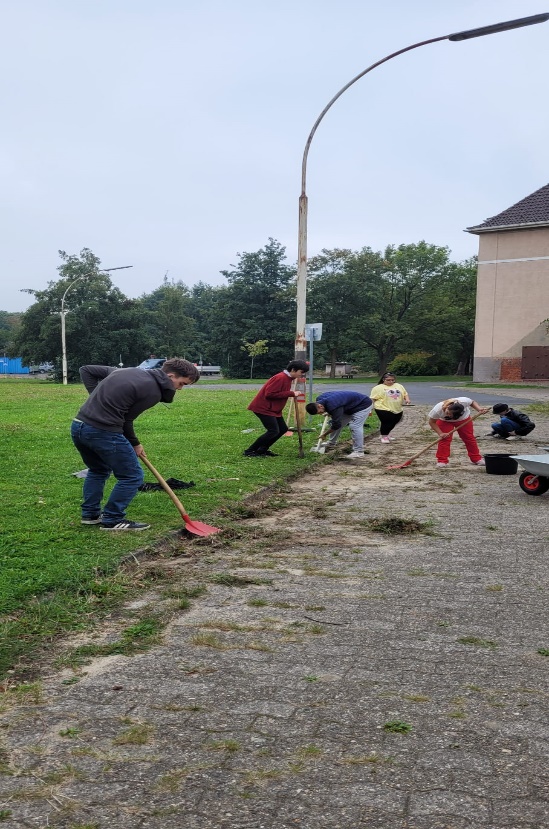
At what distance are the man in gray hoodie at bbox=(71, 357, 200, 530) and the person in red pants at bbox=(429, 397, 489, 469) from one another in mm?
5175

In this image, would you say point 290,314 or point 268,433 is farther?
point 290,314

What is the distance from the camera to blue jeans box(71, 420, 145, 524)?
625 cm

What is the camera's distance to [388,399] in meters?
13.7

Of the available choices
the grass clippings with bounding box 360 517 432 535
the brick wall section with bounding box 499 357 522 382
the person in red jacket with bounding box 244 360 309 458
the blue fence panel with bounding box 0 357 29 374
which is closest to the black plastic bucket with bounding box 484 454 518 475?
the person in red jacket with bounding box 244 360 309 458

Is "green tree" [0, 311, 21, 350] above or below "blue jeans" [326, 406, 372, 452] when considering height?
above

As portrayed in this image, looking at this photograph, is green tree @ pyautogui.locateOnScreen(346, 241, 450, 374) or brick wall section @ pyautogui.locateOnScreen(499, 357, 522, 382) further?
green tree @ pyautogui.locateOnScreen(346, 241, 450, 374)

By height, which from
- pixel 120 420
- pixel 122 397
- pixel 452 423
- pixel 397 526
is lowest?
pixel 397 526

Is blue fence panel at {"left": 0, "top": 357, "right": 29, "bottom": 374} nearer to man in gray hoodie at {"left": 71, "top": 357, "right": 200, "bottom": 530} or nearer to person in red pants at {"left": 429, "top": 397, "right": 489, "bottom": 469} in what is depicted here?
person in red pants at {"left": 429, "top": 397, "right": 489, "bottom": 469}

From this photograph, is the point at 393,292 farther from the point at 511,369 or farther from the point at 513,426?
the point at 513,426

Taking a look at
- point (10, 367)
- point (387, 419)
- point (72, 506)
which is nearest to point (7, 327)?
point (10, 367)

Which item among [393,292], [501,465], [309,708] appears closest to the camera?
[309,708]

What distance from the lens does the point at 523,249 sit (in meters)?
38.1

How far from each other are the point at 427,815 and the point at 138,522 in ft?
14.9

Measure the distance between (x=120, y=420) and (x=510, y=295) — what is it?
35.6m
